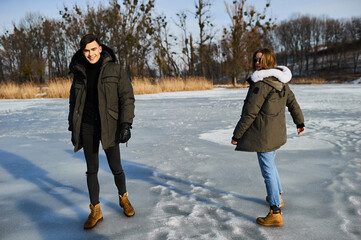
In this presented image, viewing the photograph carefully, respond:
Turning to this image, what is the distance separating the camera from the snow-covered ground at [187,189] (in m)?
1.79

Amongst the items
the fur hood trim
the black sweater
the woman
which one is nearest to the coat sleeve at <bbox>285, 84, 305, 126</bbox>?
the woman

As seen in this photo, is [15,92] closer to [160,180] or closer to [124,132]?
[160,180]

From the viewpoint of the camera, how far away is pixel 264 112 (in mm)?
1797

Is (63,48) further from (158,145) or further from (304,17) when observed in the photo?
(304,17)

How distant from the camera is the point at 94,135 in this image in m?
1.91

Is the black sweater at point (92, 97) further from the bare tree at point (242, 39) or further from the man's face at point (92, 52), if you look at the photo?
the bare tree at point (242, 39)

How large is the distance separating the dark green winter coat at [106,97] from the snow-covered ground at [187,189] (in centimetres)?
64

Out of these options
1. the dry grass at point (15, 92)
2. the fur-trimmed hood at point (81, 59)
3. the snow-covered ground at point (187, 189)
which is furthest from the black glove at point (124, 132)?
the dry grass at point (15, 92)

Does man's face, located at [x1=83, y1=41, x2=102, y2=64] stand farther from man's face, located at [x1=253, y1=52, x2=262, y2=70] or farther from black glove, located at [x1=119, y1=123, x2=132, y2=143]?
man's face, located at [x1=253, y1=52, x2=262, y2=70]

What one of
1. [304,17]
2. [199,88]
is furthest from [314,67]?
[199,88]

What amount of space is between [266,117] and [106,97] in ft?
3.66

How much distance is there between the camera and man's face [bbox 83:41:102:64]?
1.80 metres

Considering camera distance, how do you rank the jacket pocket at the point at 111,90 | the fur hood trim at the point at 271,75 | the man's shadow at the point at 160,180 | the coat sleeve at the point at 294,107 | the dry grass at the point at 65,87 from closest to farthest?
the fur hood trim at the point at 271,75
the jacket pocket at the point at 111,90
the coat sleeve at the point at 294,107
the man's shadow at the point at 160,180
the dry grass at the point at 65,87

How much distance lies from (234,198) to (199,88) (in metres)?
14.5
